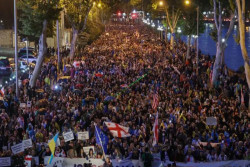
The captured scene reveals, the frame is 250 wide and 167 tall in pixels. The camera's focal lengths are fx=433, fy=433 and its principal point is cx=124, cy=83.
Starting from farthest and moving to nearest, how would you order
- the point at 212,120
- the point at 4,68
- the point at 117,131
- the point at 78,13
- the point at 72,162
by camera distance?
the point at 78,13 < the point at 4,68 < the point at 212,120 < the point at 117,131 < the point at 72,162

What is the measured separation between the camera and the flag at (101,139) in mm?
13191

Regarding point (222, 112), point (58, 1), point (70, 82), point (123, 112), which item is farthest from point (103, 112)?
point (58, 1)

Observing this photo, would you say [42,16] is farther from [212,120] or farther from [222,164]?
[222,164]

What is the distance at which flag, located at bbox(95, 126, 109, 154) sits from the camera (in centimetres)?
1319

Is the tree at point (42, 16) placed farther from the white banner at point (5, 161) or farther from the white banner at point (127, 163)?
the white banner at point (127, 163)

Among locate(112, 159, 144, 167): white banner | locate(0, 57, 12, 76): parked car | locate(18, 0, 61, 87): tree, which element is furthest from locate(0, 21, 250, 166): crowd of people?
locate(0, 57, 12, 76): parked car

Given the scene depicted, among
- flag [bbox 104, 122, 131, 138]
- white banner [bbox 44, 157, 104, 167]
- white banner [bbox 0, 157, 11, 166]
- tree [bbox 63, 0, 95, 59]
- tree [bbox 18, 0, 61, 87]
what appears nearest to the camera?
white banner [bbox 0, 157, 11, 166]

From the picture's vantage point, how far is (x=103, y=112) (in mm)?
17766

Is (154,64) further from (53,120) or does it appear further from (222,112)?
(53,120)

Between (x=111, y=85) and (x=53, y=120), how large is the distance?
298 inches

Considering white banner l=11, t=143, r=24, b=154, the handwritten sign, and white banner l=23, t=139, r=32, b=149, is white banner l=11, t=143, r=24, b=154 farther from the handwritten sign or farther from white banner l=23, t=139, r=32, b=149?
the handwritten sign

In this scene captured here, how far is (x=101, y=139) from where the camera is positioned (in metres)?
13.5

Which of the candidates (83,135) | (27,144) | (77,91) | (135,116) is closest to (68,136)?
(83,135)

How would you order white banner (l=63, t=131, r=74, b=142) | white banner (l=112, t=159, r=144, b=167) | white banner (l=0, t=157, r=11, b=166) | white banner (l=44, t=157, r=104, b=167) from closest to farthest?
white banner (l=0, t=157, r=11, b=166)
white banner (l=112, t=159, r=144, b=167)
white banner (l=44, t=157, r=104, b=167)
white banner (l=63, t=131, r=74, b=142)
